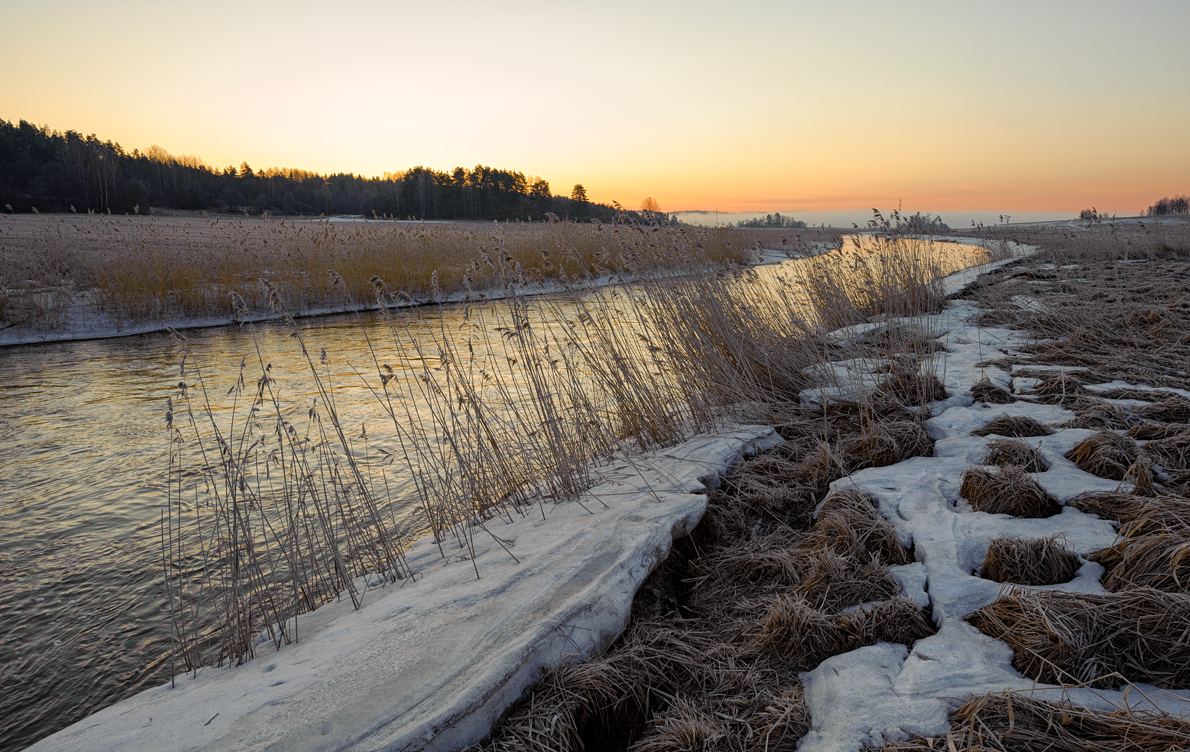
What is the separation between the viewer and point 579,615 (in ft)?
6.95

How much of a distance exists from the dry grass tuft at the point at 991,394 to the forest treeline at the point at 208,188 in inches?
1247

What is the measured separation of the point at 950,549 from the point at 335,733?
225 centimetres

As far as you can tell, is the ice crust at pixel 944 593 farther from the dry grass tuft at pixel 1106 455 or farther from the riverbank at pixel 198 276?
the riverbank at pixel 198 276

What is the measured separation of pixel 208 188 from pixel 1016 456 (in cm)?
6891

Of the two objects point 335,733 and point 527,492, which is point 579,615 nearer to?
point 335,733

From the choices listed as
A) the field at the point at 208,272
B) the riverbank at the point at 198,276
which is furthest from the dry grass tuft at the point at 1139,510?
the field at the point at 208,272

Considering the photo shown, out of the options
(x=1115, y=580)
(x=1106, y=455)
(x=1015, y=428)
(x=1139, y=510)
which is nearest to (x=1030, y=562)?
(x=1115, y=580)

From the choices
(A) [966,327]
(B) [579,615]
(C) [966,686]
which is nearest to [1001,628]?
(C) [966,686]

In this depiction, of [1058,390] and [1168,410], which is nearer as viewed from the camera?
[1168,410]

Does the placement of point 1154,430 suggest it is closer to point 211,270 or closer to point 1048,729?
point 1048,729

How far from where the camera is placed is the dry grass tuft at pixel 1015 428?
3.31 m

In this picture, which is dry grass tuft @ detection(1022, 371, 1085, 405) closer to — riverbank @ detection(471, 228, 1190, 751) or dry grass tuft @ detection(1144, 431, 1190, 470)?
riverbank @ detection(471, 228, 1190, 751)

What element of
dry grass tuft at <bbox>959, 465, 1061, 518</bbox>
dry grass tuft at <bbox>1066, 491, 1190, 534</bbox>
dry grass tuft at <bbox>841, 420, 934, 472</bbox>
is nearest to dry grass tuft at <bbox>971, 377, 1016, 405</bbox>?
dry grass tuft at <bbox>841, 420, 934, 472</bbox>

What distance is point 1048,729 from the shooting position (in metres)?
1.36
